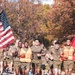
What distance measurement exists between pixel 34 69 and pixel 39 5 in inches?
1265

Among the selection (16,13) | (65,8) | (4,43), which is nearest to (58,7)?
(65,8)

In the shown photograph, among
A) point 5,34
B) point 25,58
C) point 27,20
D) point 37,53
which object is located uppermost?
point 27,20

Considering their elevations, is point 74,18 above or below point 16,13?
below

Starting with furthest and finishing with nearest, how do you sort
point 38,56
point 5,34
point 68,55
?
point 68,55 < point 38,56 < point 5,34

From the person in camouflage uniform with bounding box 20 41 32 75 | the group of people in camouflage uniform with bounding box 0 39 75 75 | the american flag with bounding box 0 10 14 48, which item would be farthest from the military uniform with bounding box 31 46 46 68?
the american flag with bounding box 0 10 14 48

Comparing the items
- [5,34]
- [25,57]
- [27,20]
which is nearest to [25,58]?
[25,57]

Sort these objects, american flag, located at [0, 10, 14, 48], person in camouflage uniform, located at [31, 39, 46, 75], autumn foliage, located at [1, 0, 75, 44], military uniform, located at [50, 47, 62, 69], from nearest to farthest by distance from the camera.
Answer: american flag, located at [0, 10, 14, 48] → person in camouflage uniform, located at [31, 39, 46, 75] → military uniform, located at [50, 47, 62, 69] → autumn foliage, located at [1, 0, 75, 44]

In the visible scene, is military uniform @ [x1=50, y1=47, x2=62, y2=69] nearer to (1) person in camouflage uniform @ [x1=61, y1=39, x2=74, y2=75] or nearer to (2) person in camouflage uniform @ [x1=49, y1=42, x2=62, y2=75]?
(2) person in camouflage uniform @ [x1=49, y1=42, x2=62, y2=75]

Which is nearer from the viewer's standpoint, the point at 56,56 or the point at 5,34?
the point at 5,34

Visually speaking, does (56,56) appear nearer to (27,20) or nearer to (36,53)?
(36,53)

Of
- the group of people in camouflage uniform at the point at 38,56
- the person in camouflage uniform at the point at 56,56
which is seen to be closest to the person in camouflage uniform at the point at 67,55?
the group of people in camouflage uniform at the point at 38,56

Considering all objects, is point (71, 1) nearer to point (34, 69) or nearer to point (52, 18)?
point (52, 18)

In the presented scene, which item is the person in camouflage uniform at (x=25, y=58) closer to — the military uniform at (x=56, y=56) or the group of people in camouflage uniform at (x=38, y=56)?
the group of people in camouflage uniform at (x=38, y=56)

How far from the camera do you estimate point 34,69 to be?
58.1ft
